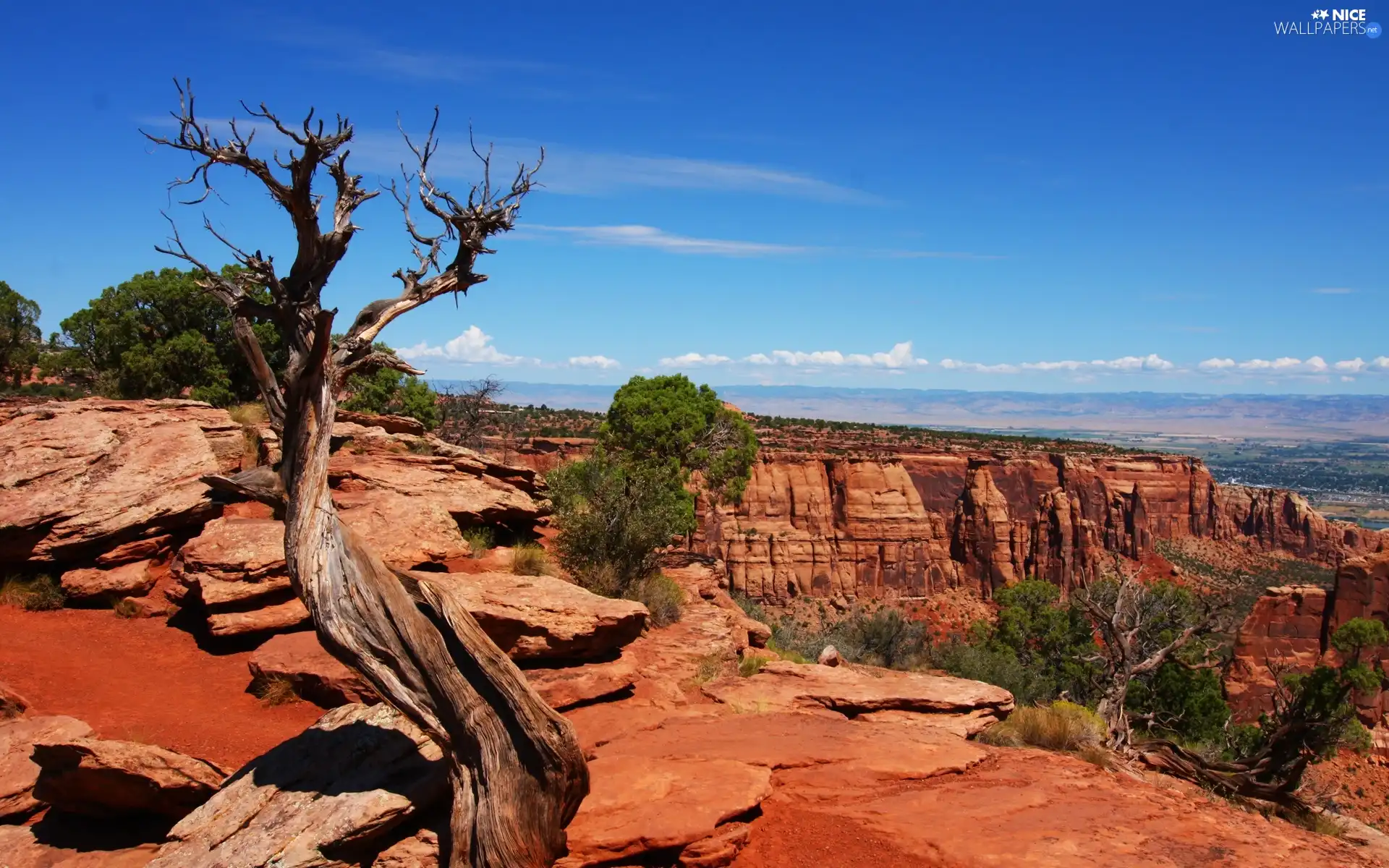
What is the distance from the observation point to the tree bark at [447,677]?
21.2 ft

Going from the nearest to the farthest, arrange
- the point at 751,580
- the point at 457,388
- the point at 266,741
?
the point at 266,741 < the point at 457,388 < the point at 751,580

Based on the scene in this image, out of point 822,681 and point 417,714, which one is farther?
point 822,681

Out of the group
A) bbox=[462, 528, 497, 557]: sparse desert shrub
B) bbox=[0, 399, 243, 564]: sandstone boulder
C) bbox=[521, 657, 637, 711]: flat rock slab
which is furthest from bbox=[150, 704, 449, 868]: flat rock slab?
bbox=[0, 399, 243, 564]: sandstone boulder

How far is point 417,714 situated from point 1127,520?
80.4 meters

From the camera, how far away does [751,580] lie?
63.4 metres

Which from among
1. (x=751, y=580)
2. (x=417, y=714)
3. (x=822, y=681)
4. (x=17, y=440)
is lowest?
(x=751, y=580)

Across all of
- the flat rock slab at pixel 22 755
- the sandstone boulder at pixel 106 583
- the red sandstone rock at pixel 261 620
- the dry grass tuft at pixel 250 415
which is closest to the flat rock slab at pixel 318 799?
the flat rock slab at pixel 22 755

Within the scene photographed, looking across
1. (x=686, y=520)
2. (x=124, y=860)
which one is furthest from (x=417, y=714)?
(x=686, y=520)

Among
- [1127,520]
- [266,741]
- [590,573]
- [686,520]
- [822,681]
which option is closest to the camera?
[266,741]

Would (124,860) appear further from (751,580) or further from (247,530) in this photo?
(751,580)

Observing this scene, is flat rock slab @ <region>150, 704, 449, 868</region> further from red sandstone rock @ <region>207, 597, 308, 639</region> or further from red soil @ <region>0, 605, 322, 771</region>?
red sandstone rock @ <region>207, 597, 308, 639</region>

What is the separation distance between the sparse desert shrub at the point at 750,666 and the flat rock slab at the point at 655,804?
4869 mm

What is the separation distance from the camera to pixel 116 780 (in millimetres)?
6859

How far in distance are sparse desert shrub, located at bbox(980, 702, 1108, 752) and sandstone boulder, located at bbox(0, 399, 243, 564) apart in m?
12.6
